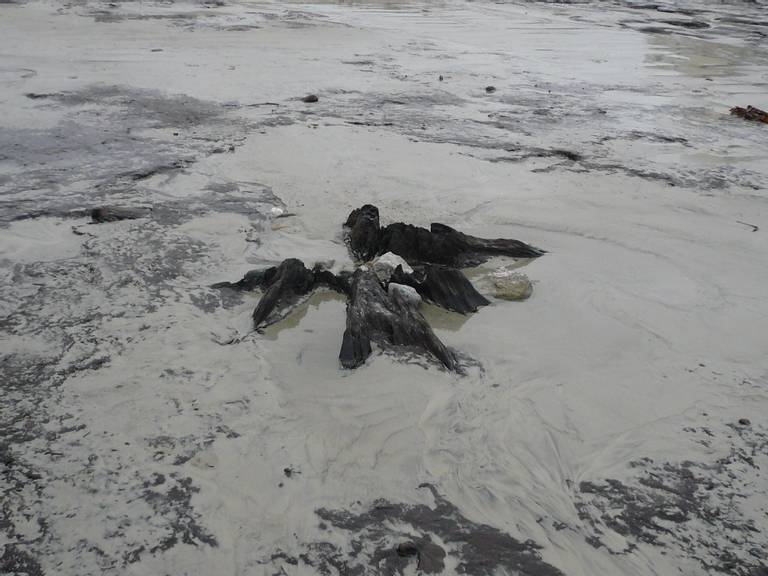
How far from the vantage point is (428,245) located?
15.1 ft

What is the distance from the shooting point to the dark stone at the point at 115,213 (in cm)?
493

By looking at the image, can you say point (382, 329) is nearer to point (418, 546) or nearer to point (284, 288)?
point (284, 288)

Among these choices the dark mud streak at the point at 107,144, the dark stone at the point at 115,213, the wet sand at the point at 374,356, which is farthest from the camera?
the dark mud streak at the point at 107,144

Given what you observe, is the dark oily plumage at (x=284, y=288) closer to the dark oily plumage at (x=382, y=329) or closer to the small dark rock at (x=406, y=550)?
the dark oily plumage at (x=382, y=329)

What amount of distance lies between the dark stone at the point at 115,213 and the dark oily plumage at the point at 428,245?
5.98 ft

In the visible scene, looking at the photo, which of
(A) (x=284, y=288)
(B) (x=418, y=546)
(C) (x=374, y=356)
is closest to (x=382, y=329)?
(C) (x=374, y=356)

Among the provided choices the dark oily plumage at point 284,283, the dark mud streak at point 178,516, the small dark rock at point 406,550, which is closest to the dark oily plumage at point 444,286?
the dark oily plumage at point 284,283

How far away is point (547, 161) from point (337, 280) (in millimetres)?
3417

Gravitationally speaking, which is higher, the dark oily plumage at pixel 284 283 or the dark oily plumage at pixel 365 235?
the dark oily plumage at pixel 365 235

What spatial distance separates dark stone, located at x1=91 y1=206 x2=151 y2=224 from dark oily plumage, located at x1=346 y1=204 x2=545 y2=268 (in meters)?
1.82

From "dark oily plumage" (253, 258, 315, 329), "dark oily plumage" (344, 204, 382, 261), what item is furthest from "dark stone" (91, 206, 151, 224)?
"dark oily plumage" (344, 204, 382, 261)

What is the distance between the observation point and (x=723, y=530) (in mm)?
2508

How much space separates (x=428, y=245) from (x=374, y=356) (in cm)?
137

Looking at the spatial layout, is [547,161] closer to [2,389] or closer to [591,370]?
[591,370]
